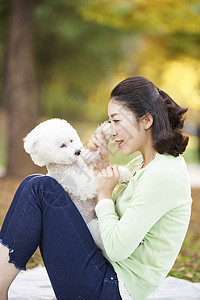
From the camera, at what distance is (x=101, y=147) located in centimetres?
247

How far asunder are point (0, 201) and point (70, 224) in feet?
15.4

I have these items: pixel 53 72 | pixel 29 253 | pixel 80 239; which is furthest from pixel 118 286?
pixel 53 72

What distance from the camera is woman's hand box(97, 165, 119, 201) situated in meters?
2.04

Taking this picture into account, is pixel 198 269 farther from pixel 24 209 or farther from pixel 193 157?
pixel 193 157

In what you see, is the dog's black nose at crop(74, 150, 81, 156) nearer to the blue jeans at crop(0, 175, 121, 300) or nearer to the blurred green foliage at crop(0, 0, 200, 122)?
the blue jeans at crop(0, 175, 121, 300)

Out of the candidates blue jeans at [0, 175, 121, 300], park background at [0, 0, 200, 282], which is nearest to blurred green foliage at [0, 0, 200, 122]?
park background at [0, 0, 200, 282]

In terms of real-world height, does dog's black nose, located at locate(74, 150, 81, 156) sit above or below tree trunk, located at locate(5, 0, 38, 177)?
above

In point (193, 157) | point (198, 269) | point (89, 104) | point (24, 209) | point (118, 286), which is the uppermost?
point (24, 209)

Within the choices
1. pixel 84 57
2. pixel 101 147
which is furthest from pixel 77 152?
pixel 84 57

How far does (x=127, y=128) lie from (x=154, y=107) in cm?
17

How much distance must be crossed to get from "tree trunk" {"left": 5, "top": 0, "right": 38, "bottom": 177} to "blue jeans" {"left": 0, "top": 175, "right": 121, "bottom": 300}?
19.3 feet

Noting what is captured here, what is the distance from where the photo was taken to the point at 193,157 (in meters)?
15.2

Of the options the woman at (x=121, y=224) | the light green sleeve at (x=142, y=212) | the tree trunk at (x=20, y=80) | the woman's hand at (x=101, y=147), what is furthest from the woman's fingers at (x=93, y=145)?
the tree trunk at (x=20, y=80)

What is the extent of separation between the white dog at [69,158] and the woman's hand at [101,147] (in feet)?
0.09
